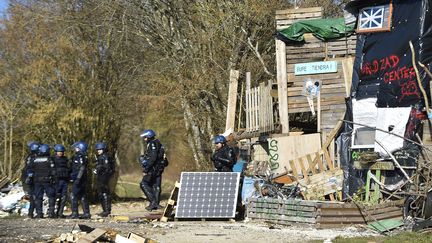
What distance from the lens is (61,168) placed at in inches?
738

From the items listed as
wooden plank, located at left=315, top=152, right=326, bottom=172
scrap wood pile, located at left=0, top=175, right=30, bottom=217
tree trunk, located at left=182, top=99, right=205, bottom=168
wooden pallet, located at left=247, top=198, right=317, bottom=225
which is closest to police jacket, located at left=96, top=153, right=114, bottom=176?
scrap wood pile, located at left=0, top=175, right=30, bottom=217

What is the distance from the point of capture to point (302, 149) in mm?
19391

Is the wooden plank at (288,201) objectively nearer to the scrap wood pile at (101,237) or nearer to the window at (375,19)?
the scrap wood pile at (101,237)

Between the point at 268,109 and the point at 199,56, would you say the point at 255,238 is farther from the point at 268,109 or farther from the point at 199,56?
the point at 199,56

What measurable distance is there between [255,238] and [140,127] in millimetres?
29667

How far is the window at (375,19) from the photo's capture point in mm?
16906

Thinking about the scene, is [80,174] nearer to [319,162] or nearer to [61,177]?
[61,177]

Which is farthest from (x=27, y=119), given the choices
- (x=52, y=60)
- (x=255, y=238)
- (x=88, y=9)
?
(x=255, y=238)

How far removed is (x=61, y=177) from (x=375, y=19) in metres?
8.30

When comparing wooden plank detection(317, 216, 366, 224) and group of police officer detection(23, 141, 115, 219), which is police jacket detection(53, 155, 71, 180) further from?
wooden plank detection(317, 216, 366, 224)

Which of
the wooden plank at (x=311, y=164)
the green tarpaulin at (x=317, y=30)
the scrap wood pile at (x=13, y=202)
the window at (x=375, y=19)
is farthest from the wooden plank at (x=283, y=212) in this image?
the scrap wood pile at (x=13, y=202)

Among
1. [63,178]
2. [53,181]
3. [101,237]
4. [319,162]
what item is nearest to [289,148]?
[319,162]

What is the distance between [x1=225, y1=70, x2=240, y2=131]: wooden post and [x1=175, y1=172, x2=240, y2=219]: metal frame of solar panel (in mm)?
6476

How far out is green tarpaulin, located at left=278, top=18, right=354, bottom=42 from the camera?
1992cm
